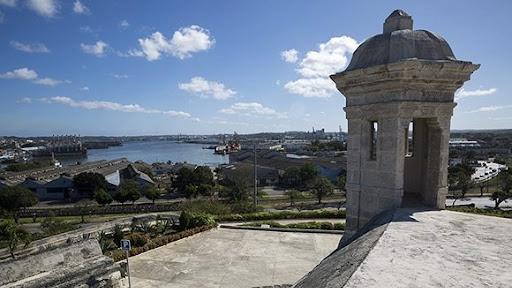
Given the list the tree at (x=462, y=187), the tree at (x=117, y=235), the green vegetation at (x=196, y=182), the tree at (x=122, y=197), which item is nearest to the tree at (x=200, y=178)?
the green vegetation at (x=196, y=182)

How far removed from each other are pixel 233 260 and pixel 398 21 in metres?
12.1

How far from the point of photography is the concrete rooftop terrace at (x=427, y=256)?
2920 millimetres

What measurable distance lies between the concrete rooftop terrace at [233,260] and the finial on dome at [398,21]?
972 centimetres

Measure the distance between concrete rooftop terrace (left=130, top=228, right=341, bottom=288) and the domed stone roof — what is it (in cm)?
948

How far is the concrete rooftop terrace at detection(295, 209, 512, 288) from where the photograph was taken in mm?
2920

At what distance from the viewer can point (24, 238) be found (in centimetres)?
1925

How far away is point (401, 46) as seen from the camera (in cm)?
525

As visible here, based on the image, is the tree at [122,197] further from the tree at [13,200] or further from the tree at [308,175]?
the tree at [308,175]

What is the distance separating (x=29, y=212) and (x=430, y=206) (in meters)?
44.7

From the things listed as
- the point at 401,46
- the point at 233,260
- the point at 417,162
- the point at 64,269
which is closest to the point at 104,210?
the point at 233,260

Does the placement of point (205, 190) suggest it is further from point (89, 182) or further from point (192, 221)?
point (192, 221)

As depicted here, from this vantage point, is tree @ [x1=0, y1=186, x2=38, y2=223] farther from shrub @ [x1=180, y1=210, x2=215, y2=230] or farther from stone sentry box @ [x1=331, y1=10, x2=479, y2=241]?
stone sentry box @ [x1=331, y1=10, x2=479, y2=241]

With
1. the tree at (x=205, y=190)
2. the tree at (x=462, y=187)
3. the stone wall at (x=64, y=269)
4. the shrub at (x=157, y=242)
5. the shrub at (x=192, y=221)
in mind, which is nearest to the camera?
the stone wall at (x=64, y=269)

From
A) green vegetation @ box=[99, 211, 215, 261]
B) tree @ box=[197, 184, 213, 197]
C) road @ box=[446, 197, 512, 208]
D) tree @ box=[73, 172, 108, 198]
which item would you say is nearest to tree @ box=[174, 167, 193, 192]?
tree @ box=[197, 184, 213, 197]
